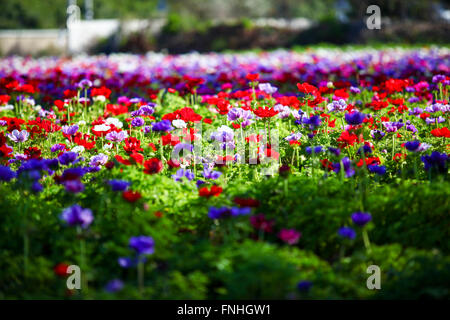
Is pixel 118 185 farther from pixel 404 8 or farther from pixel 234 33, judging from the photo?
pixel 404 8

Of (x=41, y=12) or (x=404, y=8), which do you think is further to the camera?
(x=41, y=12)

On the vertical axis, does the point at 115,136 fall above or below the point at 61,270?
above

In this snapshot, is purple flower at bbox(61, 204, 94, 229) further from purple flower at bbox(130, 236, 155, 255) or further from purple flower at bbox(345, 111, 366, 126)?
purple flower at bbox(345, 111, 366, 126)

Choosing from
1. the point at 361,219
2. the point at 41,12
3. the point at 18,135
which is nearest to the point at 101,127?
the point at 18,135

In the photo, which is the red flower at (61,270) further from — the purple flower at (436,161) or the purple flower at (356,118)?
the purple flower at (436,161)

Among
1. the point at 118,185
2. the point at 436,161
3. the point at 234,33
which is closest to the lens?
the point at 118,185

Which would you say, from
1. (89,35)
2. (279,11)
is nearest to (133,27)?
(89,35)

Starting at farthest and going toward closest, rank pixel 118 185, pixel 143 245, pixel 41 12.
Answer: pixel 41 12, pixel 118 185, pixel 143 245

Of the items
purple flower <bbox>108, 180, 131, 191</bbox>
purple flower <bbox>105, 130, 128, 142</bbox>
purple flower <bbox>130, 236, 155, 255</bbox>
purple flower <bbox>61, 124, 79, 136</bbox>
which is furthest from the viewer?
purple flower <bbox>61, 124, 79, 136</bbox>

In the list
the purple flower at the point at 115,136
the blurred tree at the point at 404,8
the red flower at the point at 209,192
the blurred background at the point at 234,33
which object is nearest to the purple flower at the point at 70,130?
the purple flower at the point at 115,136

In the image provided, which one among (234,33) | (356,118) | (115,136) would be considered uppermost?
(234,33)

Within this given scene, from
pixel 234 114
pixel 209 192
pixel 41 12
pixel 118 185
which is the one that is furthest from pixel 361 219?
pixel 41 12

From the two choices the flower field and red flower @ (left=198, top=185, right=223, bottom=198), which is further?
red flower @ (left=198, top=185, right=223, bottom=198)

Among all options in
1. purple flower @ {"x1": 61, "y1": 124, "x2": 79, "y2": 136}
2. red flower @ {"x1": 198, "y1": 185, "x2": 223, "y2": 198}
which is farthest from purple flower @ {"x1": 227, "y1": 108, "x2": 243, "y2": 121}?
red flower @ {"x1": 198, "y1": 185, "x2": 223, "y2": 198}
